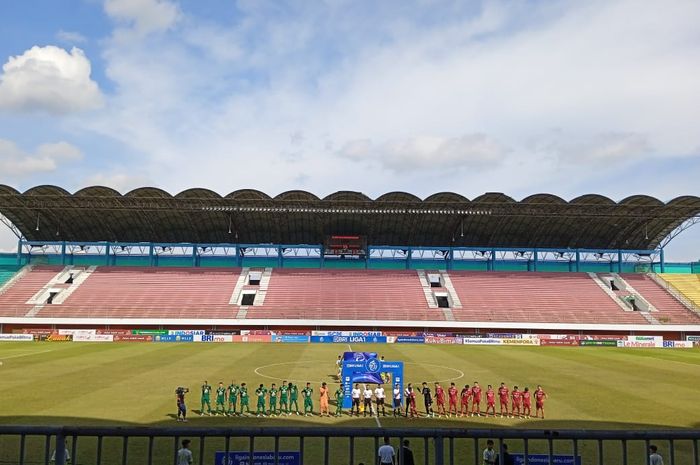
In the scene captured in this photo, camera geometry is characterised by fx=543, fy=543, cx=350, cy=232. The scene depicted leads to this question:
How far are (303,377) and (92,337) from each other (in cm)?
3669

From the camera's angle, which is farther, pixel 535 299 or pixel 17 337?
pixel 535 299

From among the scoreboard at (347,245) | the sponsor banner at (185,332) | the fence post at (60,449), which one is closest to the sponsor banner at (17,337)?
the sponsor banner at (185,332)

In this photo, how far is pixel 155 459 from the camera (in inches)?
662

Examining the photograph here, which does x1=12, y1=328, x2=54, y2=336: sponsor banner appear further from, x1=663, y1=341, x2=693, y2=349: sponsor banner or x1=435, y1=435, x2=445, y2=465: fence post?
x1=663, y1=341, x2=693, y2=349: sponsor banner

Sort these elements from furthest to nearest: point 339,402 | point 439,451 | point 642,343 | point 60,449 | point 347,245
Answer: point 347,245 → point 642,343 → point 339,402 → point 439,451 → point 60,449

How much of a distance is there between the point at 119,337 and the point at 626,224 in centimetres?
6751

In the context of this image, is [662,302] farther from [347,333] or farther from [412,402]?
[412,402]

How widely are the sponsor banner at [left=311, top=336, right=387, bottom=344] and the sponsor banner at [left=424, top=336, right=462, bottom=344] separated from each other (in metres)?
5.00

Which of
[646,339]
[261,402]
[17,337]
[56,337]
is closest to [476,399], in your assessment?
[261,402]

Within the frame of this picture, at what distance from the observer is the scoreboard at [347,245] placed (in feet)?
262

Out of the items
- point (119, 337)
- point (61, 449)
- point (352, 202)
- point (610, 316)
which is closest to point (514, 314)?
point (610, 316)

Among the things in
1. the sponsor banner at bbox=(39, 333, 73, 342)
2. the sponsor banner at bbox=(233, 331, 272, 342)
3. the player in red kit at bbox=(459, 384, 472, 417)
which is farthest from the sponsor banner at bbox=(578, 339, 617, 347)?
the sponsor banner at bbox=(39, 333, 73, 342)

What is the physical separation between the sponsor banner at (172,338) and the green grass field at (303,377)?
4.66 meters

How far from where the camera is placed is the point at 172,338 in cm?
6141
